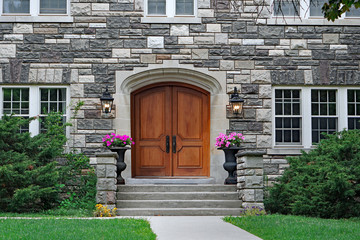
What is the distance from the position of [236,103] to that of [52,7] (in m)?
4.98

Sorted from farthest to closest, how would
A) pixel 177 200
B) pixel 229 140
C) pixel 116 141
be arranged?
pixel 229 140
pixel 116 141
pixel 177 200

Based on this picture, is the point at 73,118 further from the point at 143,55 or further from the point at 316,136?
the point at 316,136

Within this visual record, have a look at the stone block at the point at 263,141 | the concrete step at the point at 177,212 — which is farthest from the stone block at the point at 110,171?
the stone block at the point at 263,141

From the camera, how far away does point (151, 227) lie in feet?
27.2

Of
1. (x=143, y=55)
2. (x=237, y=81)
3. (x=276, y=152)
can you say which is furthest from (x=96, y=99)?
(x=276, y=152)

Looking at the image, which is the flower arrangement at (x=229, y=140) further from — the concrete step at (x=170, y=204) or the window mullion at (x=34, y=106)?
the window mullion at (x=34, y=106)

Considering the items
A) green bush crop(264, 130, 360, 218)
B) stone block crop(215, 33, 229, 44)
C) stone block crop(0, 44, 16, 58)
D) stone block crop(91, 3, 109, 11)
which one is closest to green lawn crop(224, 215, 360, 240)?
green bush crop(264, 130, 360, 218)

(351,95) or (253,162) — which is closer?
(253,162)

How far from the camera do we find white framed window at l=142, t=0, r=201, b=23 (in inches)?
496

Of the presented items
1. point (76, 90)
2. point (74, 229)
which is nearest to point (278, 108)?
point (76, 90)

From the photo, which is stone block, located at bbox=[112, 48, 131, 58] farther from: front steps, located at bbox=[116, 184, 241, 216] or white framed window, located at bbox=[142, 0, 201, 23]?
front steps, located at bbox=[116, 184, 241, 216]

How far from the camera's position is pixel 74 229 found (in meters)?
7.51

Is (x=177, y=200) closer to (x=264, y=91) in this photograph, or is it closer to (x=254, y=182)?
(x=254, y=182)

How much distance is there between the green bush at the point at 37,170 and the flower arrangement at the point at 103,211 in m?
0.99
